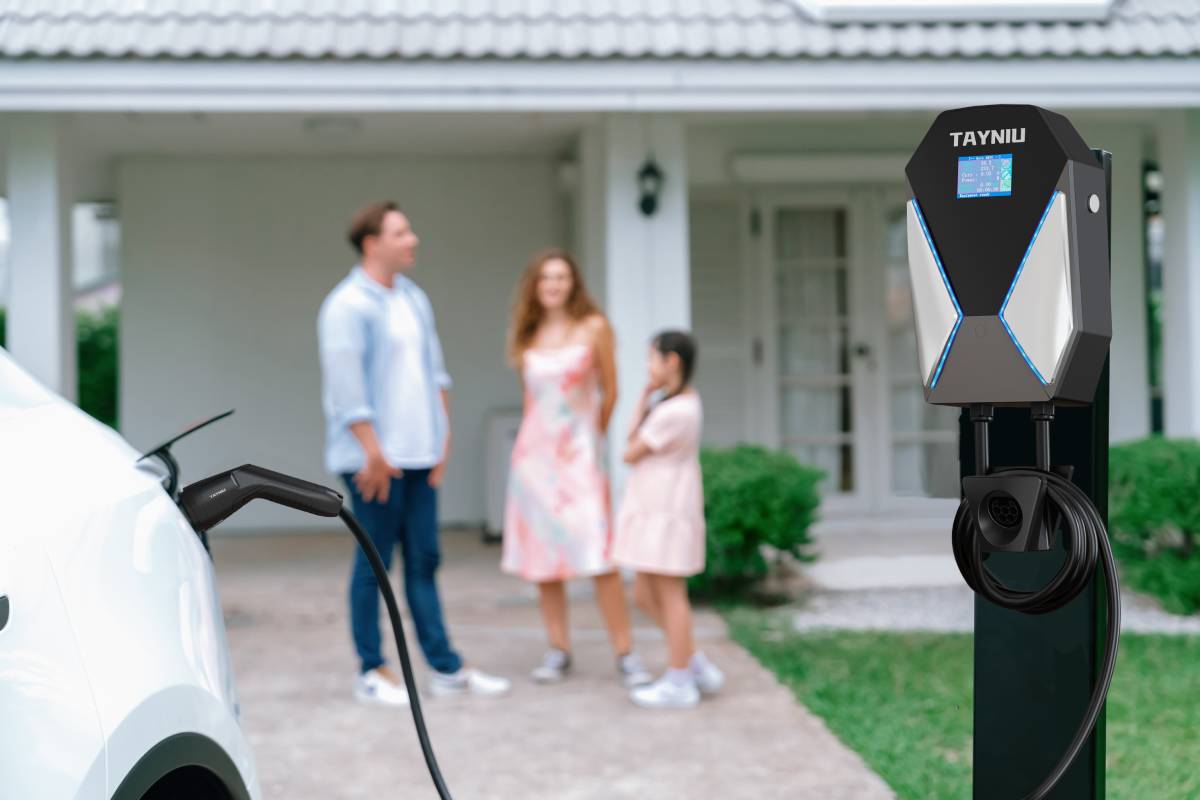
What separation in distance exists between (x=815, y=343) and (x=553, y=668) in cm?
460

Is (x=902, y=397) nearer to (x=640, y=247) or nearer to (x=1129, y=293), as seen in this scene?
(x=1129, y=293)

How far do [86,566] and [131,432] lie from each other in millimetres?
8426

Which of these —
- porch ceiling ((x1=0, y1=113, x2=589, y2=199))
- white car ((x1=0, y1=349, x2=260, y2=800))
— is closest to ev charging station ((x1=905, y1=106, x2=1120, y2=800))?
white car ((x1=0, y1=349, x2=260, y2=800))

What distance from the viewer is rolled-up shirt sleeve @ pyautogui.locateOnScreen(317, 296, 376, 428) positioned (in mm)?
4449

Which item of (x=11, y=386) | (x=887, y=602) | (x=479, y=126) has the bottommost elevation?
(x=887, y=602)

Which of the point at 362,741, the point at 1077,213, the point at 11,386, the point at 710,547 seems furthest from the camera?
the point at 710,547

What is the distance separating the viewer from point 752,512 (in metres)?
6.29

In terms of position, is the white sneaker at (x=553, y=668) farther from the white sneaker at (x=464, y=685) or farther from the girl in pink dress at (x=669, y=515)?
the girl in pink dress at (x=669, y=515)

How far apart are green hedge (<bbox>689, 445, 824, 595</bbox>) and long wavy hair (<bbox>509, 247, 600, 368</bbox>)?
66.1 inches

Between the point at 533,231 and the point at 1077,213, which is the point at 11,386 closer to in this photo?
the point at 1077,213

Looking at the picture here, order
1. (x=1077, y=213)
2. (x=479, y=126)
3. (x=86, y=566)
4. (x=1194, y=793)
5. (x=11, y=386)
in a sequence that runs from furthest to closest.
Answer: (x=479, y=126), (x=1194, y=793), (x=11, y=386), (x=1077, y=213), (x=86, y=566)

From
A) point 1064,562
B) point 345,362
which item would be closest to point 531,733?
point 345,362

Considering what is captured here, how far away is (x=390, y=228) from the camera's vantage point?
182 inches

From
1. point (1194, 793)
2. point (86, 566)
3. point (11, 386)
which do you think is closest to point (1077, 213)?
point (86, 566)
